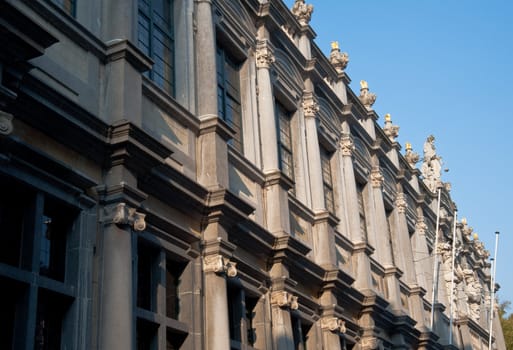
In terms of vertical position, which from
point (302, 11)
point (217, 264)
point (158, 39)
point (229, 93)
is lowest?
point (217, 264)

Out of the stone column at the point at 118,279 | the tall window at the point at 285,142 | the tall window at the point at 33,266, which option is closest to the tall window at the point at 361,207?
the tall window at the point at 285,142

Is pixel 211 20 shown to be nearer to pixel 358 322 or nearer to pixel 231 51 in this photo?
pixel 231 51

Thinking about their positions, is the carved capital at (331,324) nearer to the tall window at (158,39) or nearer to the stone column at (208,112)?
the stone column at (208,112)

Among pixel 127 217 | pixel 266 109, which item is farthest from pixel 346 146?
pixel 127 217

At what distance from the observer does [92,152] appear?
1152 cm

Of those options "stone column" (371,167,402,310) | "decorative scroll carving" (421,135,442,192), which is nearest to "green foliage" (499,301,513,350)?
"decorative scroll carving" (421,135,442,192)

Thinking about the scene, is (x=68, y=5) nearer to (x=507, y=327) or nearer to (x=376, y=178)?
(x=376, y=178)

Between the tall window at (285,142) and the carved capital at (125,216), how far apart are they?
7695 millimetres

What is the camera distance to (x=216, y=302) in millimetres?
13555

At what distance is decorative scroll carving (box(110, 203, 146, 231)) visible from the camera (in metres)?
11.3

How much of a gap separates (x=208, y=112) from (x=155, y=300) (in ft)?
13.6

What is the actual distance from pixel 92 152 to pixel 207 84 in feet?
14.6

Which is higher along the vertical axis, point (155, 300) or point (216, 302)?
point (216, 302)

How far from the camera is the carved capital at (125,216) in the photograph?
446 inches
